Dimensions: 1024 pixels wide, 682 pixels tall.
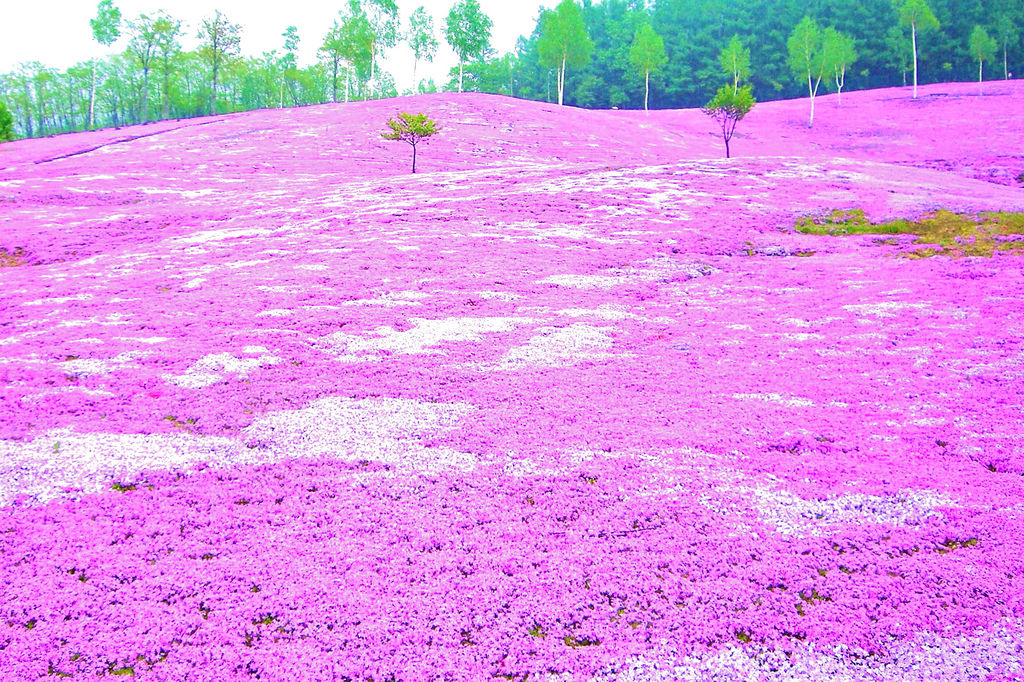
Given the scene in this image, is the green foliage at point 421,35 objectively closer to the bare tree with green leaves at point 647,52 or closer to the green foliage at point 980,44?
the bare tree with green leaves at point 647,52

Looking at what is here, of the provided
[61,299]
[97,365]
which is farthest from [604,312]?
[61,299]

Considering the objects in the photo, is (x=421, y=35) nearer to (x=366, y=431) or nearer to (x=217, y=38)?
(x=217, y=38)

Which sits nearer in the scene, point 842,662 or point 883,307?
point 842,662

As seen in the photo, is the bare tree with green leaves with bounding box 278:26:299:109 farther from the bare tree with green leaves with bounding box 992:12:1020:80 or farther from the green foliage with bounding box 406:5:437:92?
the bare tree with green leaves with bounding box 992:12:1020:80

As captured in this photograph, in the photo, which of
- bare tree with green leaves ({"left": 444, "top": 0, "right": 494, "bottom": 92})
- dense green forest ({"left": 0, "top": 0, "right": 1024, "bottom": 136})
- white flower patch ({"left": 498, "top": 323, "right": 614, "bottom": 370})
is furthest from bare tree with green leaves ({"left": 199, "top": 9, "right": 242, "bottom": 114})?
white flower patch ({"left": 498, "top": 323, "right": 614, "bottom": 370})

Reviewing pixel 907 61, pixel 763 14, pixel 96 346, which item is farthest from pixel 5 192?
pixel 763 14

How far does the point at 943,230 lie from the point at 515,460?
71.0 ft

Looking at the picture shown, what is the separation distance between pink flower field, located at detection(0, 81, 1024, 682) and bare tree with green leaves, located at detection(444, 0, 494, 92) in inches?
3142

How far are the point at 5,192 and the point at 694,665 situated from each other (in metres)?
44.1

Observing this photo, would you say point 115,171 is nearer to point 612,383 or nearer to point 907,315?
point 612,383

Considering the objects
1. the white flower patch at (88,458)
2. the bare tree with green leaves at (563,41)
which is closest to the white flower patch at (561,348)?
the white flower patch at (88,458)

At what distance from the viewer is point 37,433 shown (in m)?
8.39

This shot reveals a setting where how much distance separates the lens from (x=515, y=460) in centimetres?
765

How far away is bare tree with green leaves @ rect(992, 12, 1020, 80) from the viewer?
95.8 meters
